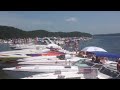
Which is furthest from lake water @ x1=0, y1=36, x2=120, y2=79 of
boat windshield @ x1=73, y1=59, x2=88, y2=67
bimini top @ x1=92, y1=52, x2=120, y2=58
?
boat windshield @ x1=73, y1=59, x2=88, y2=67

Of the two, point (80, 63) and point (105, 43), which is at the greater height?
point (105, 43)

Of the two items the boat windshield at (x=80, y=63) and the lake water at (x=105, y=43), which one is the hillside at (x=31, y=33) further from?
the boat windshield at (x=80, y=63)

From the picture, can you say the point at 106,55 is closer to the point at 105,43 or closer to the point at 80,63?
the point at 105,43

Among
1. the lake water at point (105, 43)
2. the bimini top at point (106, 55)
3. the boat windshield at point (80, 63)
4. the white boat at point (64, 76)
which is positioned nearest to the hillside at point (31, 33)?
the lake water at point (105, 43)

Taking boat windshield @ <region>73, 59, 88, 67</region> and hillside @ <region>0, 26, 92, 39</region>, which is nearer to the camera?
hillside @ <region>0, 26, 92, 39</region>

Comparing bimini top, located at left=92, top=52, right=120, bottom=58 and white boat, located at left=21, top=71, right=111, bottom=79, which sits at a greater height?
bimini top, located at left=92, top=52, right=120, bottom=58

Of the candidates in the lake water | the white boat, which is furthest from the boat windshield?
the lake water

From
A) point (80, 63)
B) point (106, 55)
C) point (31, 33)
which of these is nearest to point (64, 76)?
point (80, 63)

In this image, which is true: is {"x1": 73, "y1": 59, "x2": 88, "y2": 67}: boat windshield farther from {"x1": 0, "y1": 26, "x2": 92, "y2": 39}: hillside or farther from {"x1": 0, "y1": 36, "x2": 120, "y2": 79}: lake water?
{"x1": 0, "y1": 26, "x2": 92, "y2": 39}: hillside

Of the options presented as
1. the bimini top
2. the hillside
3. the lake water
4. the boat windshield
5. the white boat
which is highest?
the hillside
